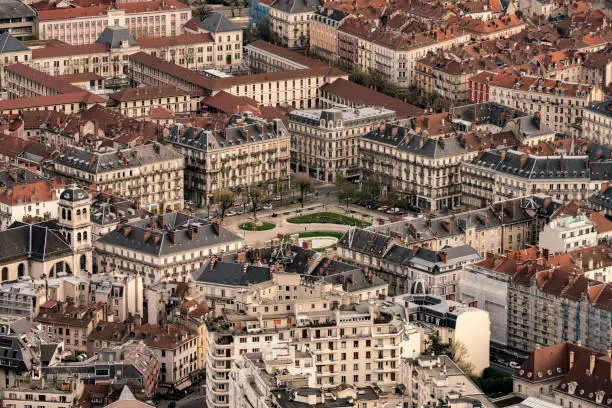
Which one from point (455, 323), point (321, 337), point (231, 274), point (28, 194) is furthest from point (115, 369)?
point (28, 194)

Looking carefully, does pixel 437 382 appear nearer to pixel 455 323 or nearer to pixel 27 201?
pixel 455 323

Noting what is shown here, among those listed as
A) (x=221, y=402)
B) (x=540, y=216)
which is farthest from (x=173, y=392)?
(x=540, y=216)

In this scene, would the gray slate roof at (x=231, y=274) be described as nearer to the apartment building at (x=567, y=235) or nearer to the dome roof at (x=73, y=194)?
the dome roof at (x=73, y=194)

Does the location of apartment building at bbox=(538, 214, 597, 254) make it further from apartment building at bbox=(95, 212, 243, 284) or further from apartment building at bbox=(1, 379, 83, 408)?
apartment building at bbox=(1, 379, 83, 408)

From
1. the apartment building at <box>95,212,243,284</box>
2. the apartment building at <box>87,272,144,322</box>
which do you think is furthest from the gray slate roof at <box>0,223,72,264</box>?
the apartment building at <box>87,272,144,322</box>

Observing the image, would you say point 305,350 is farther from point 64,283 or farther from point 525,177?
point 525,177
